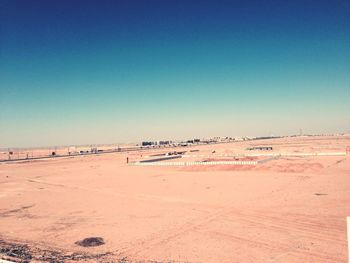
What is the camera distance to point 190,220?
1230 centimetres

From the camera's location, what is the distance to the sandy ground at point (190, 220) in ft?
29.2

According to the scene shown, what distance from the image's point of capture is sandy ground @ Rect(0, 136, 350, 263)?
29.2 ft

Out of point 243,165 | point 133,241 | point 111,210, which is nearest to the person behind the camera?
point 133,241

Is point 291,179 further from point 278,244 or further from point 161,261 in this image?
point 161,261

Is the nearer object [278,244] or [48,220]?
[278,244]

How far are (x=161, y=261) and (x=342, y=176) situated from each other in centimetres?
1921

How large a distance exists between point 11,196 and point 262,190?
49.7 ft

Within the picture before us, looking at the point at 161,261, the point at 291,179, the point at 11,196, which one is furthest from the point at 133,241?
the point at 291,179

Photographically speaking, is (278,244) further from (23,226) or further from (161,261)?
(23,226)

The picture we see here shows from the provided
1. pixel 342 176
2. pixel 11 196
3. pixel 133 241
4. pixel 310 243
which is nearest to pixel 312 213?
pixel 310 243

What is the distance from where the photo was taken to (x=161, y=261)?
828 centimetres

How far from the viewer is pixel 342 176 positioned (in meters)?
23.0

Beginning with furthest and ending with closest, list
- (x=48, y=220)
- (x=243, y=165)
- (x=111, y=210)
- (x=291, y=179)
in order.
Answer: (x=243, y=165) < (x=291, y=179) < (x=111, y=210) < (x=48, y=220)

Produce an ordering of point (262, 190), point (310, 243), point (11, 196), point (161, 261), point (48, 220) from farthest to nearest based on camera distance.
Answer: point (11, 196) → point (262, 190) → point (48, 220) → point (310, 243) → point (161, 261)
